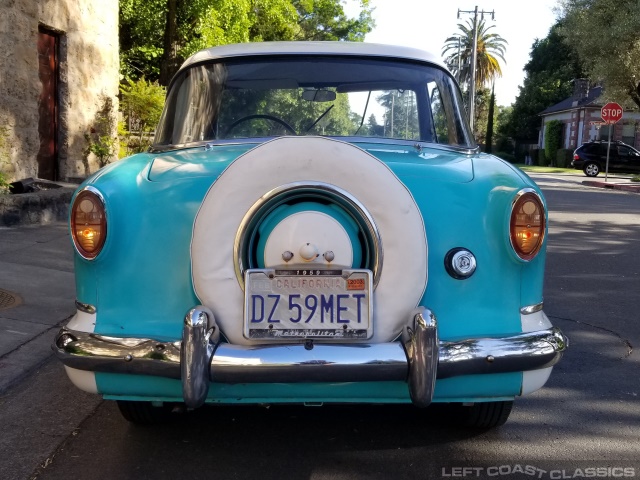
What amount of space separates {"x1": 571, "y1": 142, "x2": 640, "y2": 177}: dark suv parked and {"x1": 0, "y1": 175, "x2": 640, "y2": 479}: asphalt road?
31.7 meters

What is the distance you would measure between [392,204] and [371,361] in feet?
1.90

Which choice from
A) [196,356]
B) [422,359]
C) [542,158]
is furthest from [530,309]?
[542,158]

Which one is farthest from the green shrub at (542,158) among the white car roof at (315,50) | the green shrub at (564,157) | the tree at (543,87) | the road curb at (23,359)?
the road curb at (23,359)

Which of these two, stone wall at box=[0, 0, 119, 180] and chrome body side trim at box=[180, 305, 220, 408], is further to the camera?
stone wall at box=[0, 0, 119, 180]

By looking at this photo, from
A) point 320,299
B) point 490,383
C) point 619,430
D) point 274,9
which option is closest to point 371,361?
point 320,299

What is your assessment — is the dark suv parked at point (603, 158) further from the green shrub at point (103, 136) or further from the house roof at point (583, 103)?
the green shrub at point (103, 136)

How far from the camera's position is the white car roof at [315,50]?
4.09 m

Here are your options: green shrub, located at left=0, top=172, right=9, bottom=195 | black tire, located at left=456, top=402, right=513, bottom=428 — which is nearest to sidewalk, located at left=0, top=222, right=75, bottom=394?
green shrub, located at left=0, top=172, right=9, bottom=195

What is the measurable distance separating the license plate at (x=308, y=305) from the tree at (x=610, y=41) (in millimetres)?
26164

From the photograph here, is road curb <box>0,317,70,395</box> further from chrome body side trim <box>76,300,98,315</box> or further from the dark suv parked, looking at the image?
the dark suv parked

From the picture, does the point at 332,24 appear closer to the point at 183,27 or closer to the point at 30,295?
the point at 183,27

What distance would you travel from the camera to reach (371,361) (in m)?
2.60

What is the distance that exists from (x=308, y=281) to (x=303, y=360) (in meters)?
0.29

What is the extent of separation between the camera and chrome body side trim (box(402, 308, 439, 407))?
2619mm
